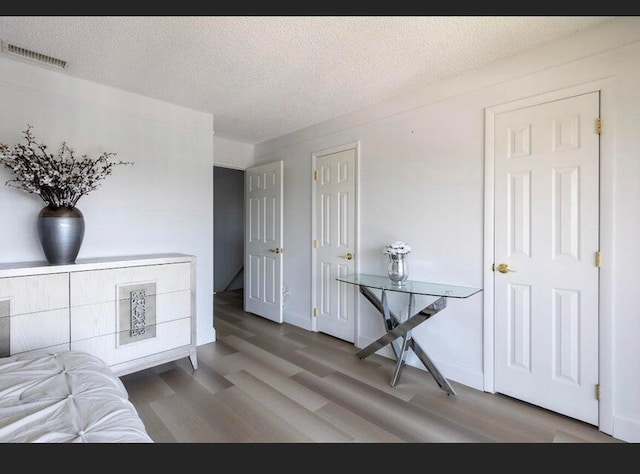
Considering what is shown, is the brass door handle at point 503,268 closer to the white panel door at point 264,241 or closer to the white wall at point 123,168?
the white panel door at point 264,241

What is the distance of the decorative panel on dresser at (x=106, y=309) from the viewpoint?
189 centimetres

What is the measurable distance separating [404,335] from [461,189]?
50.0 inches

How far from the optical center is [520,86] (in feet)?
7.06

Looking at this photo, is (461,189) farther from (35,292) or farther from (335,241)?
(35,292)

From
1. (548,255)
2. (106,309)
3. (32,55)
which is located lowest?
(106,309)

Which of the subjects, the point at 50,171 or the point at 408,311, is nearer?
the point at 50,171

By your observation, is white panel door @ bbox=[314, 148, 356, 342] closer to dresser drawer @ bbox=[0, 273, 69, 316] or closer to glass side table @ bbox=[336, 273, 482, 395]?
glass side table @ bbox=[336, 273, 482, 395]

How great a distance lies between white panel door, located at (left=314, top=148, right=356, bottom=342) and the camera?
3.29m

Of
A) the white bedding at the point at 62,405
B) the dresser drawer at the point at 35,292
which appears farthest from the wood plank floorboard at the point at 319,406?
the dresser drawer at the point at 35,292

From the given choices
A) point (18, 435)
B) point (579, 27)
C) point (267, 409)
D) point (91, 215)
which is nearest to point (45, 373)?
point (18, 435)

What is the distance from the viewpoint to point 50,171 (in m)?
2.13

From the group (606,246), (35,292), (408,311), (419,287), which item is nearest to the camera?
(606,246)

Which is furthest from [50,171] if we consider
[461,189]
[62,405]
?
[461,189]

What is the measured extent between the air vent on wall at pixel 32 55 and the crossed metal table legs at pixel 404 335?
9.70 ft
